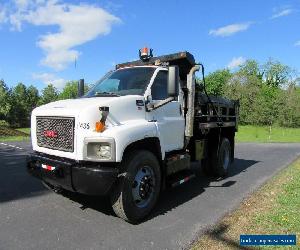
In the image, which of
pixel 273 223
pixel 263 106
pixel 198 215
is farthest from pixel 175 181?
pixel 263 106

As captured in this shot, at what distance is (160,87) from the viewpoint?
22.6 ft

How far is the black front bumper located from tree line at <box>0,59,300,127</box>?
1734 inches

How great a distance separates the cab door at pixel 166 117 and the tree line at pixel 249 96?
43.4 meters

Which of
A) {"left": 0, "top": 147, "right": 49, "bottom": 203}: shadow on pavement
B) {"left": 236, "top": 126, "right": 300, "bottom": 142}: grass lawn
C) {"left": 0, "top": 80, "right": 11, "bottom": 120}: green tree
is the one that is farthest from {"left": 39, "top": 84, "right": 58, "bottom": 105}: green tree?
{"left": 0, "top": 147, "right": 49, "bottom": 203}: shadow on pavement

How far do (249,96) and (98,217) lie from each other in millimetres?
62232

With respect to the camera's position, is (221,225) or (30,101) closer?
(221,225)

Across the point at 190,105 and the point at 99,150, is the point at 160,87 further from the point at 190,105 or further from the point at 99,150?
the point at 99,150

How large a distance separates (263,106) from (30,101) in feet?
165

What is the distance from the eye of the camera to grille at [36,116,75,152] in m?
5.61

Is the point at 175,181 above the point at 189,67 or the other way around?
the other way around

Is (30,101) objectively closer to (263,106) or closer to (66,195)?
(263,106)

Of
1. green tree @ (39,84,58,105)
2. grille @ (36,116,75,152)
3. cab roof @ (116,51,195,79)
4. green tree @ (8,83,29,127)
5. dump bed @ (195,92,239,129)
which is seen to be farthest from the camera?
green tree @ (39,84,58,105)

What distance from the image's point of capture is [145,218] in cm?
607

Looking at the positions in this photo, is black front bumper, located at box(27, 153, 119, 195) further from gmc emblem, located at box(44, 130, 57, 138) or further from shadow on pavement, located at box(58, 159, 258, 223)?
shadow on pavement, located at box(58, 159, 258, 223)
